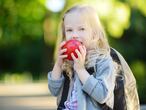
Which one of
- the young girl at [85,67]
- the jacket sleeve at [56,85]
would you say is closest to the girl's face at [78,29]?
the young girl at [85,67]

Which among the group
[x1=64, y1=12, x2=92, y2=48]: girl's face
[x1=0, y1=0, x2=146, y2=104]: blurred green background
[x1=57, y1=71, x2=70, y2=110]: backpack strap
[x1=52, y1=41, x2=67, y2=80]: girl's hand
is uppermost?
[x1=64, y1=12, x2=92, y2=48]: girl's face

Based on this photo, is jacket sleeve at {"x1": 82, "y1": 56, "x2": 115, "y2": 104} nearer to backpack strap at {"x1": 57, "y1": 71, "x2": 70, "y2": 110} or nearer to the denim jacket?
the denim jacket

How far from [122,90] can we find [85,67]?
32 cm

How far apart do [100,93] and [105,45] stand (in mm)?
415

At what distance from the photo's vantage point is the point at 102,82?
15.1 feet

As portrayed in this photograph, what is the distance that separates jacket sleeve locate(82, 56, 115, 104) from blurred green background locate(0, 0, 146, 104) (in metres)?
7.33

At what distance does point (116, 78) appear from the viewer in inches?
188

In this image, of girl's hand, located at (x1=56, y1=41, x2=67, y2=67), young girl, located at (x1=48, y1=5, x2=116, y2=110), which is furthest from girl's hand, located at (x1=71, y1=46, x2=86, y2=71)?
girl's hand, located at (x1=56, y1=41, x2=67, y2=67)

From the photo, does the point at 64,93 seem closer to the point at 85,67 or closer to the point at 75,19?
the point at 85,67

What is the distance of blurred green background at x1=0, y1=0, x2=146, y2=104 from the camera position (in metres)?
21.5

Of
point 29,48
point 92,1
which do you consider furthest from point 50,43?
point 92,1

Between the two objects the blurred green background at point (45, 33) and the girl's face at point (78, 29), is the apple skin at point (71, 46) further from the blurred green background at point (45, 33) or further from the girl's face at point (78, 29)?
the blurred green background at point (45, 33)

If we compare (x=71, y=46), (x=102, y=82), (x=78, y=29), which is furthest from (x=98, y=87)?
(x=78, y=29)

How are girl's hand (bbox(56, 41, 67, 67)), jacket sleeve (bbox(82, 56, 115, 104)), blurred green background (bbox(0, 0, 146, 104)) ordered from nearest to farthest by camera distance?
jacket sleeve (bbox(82, 56, 115, 104)), girl's hand (bbox(56, 41, 67, 67)), blurred green background (bbox(0, 0, 146, 104))
